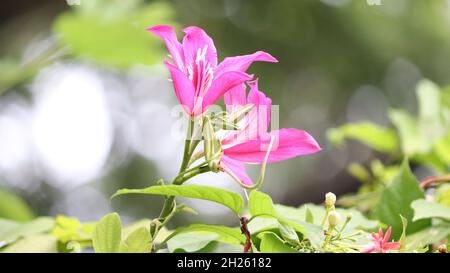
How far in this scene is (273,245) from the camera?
35 cm

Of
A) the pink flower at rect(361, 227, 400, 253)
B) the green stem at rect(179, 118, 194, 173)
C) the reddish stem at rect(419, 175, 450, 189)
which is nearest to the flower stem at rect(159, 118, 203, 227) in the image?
the green stem at rect(179, 118, 194, 173)

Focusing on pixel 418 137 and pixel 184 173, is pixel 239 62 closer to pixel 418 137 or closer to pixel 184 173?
pixel 184 173

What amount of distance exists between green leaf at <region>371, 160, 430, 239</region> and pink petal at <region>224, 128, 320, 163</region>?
14 centimetres

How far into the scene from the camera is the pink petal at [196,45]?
38cm

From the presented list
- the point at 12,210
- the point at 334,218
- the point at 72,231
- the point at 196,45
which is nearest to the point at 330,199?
the point at 334,218

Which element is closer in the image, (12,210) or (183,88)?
(183,88)

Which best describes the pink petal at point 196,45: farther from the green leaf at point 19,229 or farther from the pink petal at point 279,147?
the green leaf at point 19,229

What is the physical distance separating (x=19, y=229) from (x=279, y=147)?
240 mm

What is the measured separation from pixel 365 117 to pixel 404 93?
225mm

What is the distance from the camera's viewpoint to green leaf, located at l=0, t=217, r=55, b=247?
1.57 feet

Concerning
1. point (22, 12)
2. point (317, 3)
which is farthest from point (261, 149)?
point (317, 3)

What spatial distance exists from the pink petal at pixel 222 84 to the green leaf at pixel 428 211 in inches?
6.1
